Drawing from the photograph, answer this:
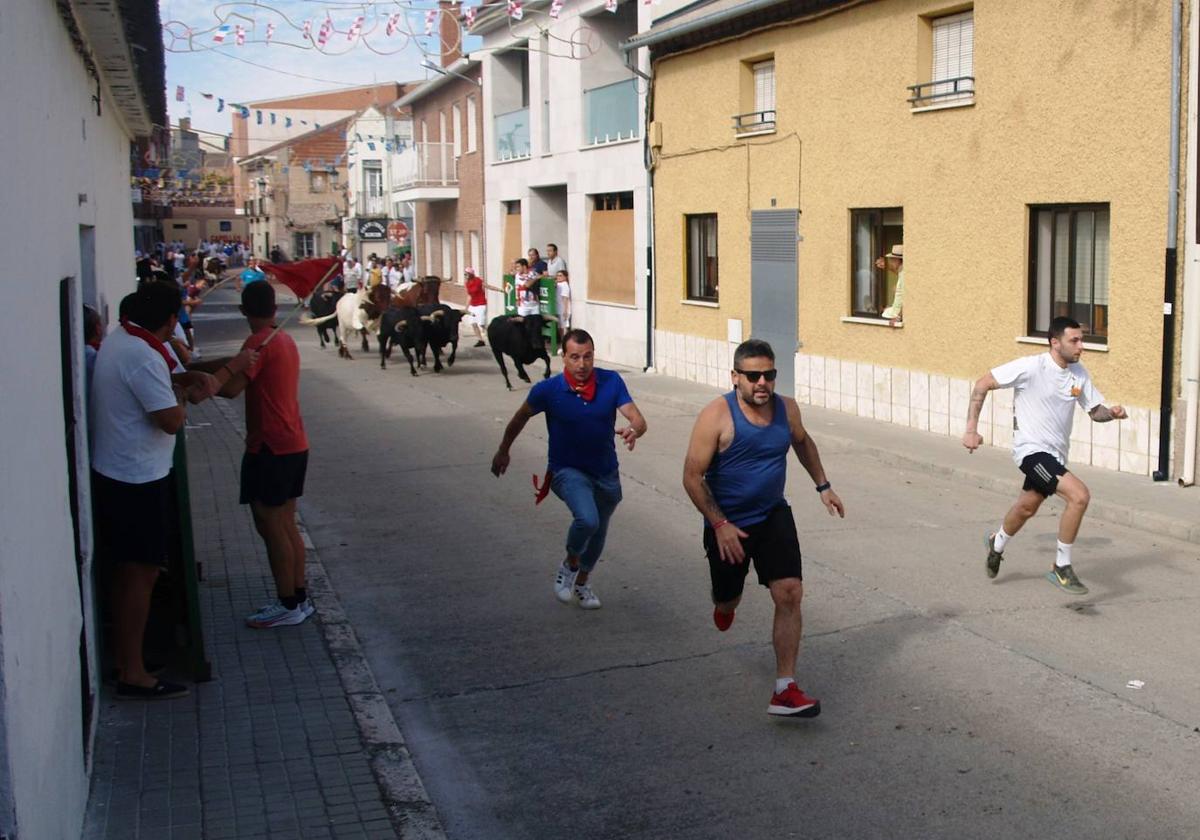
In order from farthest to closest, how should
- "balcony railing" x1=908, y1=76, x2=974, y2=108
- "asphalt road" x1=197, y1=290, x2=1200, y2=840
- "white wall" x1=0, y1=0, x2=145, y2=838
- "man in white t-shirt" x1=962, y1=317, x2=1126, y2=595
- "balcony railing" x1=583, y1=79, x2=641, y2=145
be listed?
"balcony railing" x1=583, y1=79, x2=641, y2=145 → "balcony railing" x1=908, y1=76, x2=974, y2=108 → "man in white t-shirt" x1=962, y1=317, x2=1126, y2=595 → "asphalt road" x1=197, y1=290, x2=1200, y2=840 → "white wall" x1=0, y1=0, x2=145, y2=838

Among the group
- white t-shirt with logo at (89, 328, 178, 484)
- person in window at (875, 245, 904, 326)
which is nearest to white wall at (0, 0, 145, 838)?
white t-shirt with logo at (89, 328, 178, 484)

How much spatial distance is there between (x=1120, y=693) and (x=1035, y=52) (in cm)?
876

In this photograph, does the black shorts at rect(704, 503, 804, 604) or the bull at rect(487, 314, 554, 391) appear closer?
the black shorts at rect(704, 503, 804, 604)

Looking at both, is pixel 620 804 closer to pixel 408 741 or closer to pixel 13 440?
pixel 408 741

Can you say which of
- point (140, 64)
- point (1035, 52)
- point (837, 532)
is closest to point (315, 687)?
point (837, 532)

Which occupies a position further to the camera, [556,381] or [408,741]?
[556,381]

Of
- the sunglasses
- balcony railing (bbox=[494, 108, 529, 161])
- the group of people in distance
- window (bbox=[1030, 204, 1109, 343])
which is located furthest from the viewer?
balcony railing (bbox=[494, 108, 529, 161])

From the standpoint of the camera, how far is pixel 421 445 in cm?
1542

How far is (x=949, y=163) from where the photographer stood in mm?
15094

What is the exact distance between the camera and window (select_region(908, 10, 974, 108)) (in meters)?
14.9

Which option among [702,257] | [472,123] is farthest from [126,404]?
[472,123]

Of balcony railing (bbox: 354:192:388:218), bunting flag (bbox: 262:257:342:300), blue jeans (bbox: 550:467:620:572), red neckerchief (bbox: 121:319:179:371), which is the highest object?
balcony railing (bbox: 354:192:388:218)

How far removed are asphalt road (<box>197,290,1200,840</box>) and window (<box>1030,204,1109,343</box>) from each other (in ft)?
8.42

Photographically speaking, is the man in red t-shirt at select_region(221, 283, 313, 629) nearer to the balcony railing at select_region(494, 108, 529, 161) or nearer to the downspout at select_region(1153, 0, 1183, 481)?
the downspout at select_region(1153, 0, 1183, 481)
